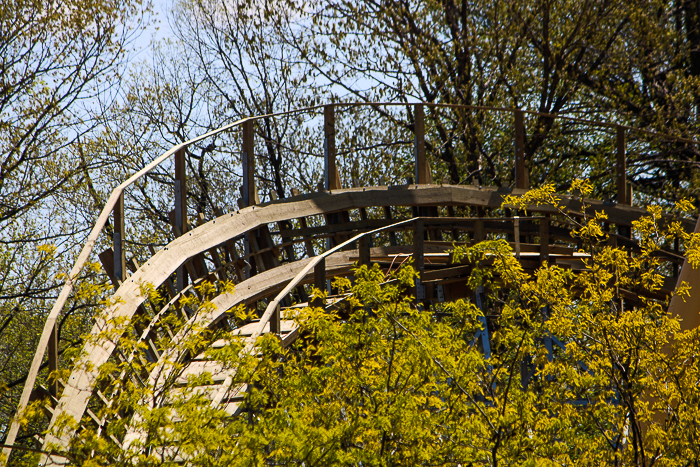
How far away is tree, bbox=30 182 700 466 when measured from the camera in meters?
3.56

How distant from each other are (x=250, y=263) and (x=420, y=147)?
283 centimetres

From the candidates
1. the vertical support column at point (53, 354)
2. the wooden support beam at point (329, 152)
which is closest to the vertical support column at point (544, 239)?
the wooden support beam at point (329, 152)

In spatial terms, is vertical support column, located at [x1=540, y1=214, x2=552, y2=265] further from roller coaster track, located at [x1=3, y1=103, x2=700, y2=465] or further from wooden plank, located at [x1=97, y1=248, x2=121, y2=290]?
wooden plank, located at [x1=97, y1=248, x2=121, y2=290]

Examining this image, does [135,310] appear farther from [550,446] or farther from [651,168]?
[651,168]

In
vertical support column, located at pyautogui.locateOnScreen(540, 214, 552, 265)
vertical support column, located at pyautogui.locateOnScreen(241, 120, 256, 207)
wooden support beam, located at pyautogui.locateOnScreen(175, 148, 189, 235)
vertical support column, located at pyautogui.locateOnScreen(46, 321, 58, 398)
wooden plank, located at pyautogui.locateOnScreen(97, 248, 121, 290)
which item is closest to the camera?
vertical support column, located at pyautogui.locateOnScreen(46, 321, 58, 398)

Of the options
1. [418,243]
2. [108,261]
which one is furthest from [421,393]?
[418,243]

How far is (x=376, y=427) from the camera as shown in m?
3.77

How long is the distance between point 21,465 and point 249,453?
46.4 inches

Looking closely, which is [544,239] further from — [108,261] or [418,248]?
[108,261]

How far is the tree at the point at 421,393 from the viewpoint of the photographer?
356 cm

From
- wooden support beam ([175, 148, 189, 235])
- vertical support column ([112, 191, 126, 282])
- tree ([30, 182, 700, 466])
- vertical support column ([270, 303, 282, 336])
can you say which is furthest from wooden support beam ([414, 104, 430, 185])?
vertical support column ([112, 191, 126, 282])

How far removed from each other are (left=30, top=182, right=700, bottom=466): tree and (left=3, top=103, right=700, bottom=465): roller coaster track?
29cm

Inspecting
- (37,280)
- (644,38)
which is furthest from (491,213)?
(37,280)

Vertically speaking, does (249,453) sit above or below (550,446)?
above
